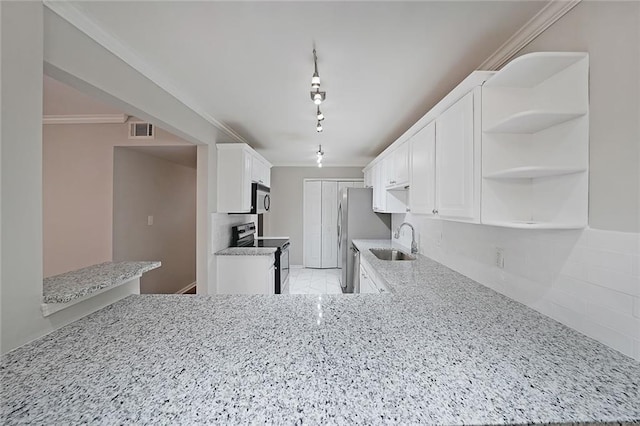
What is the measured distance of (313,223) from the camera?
5859 millimetres

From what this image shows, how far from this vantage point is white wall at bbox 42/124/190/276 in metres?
2.91

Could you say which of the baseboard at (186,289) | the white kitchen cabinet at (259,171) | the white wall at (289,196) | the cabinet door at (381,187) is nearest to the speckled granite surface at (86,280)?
the white kitchen cabinet at (259,171)

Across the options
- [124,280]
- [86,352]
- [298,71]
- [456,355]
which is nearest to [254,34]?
[298,71]

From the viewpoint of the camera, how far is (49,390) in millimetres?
717

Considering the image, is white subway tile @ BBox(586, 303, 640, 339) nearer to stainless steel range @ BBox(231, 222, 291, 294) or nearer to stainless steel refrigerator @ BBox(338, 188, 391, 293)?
stainless steel range @ BBox(231, 222, 291, 294)

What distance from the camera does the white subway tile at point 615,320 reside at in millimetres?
918

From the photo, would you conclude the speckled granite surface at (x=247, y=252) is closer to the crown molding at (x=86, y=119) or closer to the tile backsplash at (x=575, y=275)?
the crown molding at (x=86, y=119)

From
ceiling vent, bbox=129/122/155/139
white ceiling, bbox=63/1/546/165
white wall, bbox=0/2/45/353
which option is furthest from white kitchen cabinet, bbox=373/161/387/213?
white wall, bbox=0/2/45/353

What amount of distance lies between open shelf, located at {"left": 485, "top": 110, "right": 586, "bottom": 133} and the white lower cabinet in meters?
2.52

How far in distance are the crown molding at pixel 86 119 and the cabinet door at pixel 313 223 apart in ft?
11.7

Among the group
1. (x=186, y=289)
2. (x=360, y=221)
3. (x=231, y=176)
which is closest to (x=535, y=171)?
(x=231, y=176)

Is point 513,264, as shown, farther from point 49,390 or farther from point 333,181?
point 333,181

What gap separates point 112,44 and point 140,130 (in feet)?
5.45

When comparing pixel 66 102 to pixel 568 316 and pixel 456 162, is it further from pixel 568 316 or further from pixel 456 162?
pixel 568 316
